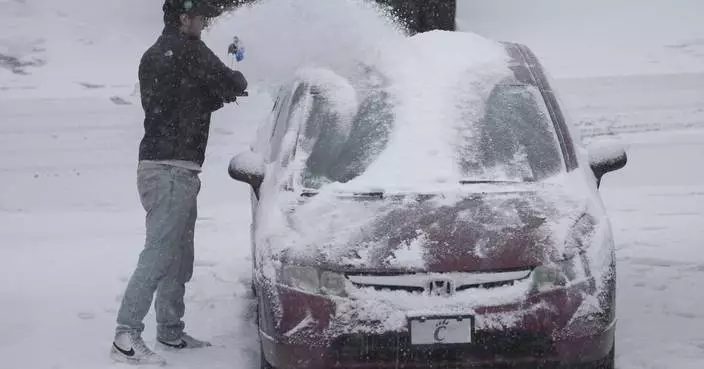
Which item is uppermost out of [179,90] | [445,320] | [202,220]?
[179,90]

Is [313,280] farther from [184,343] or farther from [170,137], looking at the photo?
[184,343]

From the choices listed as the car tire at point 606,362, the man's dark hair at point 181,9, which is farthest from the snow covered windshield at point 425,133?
the car tire at point 606,362

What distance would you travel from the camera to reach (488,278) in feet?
13.3

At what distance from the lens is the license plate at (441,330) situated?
157 inches

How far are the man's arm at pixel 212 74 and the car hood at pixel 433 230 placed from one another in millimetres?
757

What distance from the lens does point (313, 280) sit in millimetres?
4148

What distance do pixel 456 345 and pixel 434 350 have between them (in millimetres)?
92

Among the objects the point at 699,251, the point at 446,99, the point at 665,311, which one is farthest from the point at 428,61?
the point at 699,251

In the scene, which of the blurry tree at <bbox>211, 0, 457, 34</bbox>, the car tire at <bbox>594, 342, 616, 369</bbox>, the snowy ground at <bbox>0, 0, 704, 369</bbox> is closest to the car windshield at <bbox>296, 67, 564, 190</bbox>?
the car tire at <bbox>594, 342, 616, 369</bbox>

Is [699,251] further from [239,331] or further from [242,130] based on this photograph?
[242,130]

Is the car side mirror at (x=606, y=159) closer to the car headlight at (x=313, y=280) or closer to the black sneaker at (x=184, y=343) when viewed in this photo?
the car headlight at (x=313, y=280)

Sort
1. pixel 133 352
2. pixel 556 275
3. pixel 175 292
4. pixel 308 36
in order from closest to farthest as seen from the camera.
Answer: pixel 556 275 < pixel 133 352 < pixel 175 292 < pixel 308 36

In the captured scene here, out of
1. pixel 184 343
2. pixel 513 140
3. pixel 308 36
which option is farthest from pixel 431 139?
pixel 308 36

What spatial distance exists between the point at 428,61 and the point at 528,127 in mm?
710
